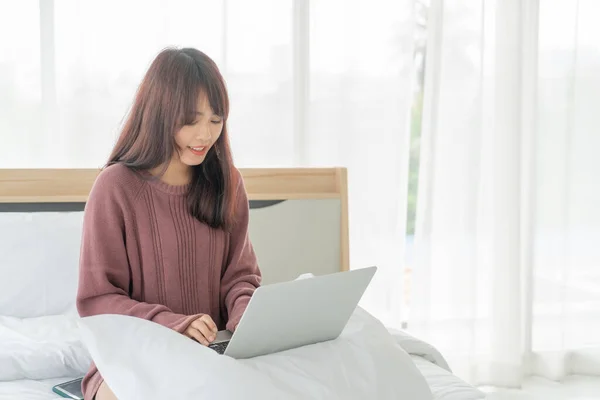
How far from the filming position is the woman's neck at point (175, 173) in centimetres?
188

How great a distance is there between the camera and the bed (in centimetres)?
203

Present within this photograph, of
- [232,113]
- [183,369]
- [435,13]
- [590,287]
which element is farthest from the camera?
[590,287]

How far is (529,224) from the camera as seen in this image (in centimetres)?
340

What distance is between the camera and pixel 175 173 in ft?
6.26

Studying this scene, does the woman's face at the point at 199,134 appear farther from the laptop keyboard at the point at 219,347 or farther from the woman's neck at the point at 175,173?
the laptop keyboard at the point at 219,347

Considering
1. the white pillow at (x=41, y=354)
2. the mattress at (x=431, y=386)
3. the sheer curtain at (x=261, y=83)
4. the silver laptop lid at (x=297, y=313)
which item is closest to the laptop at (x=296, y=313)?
the silver laptop lid at (x=297, y=313)

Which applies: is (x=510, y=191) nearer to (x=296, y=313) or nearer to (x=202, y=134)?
(x=202, y=134)

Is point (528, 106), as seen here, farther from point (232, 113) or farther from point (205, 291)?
point (205, 291)

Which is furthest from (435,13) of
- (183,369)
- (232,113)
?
(183,369)

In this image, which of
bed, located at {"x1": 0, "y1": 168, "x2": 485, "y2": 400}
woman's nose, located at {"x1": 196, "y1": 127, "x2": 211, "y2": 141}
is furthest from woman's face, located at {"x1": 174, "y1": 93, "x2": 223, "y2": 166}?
bed, located at {"x1": 0, "y1": 168, "x2": 485, "y2": 400}

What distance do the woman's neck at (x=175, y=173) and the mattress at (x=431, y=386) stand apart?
0.55 metres

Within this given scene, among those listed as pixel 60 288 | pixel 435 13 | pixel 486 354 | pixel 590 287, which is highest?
pixel 435 13

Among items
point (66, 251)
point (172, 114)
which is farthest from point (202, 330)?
point (66, 251)

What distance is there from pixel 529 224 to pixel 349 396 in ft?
7.09
